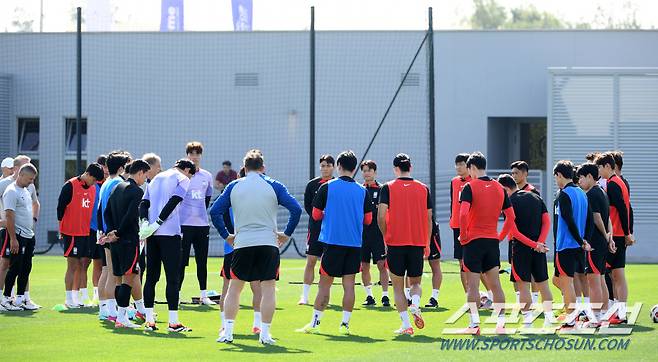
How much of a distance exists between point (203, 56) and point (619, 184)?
20.3 m

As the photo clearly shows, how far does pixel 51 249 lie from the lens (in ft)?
104

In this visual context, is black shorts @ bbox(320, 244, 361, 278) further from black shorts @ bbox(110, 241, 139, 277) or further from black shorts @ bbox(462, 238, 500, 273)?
black shorts @ bbox(110, 241, 139, 277)

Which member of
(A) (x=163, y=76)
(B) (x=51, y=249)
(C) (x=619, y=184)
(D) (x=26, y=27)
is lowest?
(B) (x=51, y=249)

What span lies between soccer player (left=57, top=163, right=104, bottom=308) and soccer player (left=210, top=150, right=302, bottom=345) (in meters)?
4.56

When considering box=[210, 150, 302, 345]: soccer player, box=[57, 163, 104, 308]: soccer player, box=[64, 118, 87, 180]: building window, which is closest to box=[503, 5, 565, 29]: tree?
box=[64, 118, 87, 180]: building window

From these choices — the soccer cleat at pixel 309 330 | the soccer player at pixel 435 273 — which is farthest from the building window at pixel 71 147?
the soccer cleat at pixel 309 330

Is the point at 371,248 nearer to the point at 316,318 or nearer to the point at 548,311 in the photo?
the point at 316,318

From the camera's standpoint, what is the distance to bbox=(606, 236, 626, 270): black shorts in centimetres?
1466

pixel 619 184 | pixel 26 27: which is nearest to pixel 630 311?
pixel 619 184

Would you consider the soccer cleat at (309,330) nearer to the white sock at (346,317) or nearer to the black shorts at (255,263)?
the white sock at (346,317)

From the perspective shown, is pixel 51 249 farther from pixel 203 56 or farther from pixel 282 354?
pixel 282 354

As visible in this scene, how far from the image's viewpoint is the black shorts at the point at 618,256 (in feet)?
48.1

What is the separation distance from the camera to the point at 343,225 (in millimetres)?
13617

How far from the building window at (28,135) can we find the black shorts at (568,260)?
77.2ft
